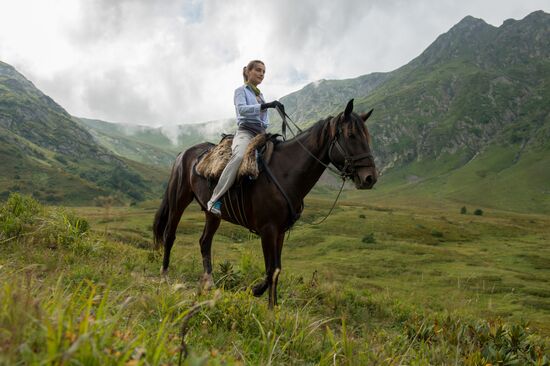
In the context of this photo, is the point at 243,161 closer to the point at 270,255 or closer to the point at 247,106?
the point at 247,106

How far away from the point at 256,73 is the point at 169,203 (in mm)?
4466

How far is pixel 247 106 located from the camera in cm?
795

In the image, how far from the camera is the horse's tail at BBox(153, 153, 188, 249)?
400 inches

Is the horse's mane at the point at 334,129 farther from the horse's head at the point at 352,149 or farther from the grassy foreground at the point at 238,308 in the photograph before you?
the grassy foreground at the point at 238,308

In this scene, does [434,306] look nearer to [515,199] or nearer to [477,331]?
[477,331]

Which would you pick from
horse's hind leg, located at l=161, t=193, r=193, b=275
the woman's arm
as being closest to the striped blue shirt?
the woman's arm

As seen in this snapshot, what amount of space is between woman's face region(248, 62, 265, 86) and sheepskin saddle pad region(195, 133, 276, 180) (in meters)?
1.37

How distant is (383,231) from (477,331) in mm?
42869

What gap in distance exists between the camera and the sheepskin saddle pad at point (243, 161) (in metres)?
7.39

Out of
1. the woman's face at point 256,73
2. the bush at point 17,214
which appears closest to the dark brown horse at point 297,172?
the woman's face at point 256,73

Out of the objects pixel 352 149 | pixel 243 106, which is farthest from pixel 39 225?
pixel 352 149

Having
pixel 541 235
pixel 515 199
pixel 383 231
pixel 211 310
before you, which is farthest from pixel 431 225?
pixel 515 199

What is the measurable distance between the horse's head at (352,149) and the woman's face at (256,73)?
2120 millimetres

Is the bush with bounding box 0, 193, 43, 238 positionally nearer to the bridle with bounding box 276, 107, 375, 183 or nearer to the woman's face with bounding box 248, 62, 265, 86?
the woman's face with bounding box 248, 62, 265, 86
